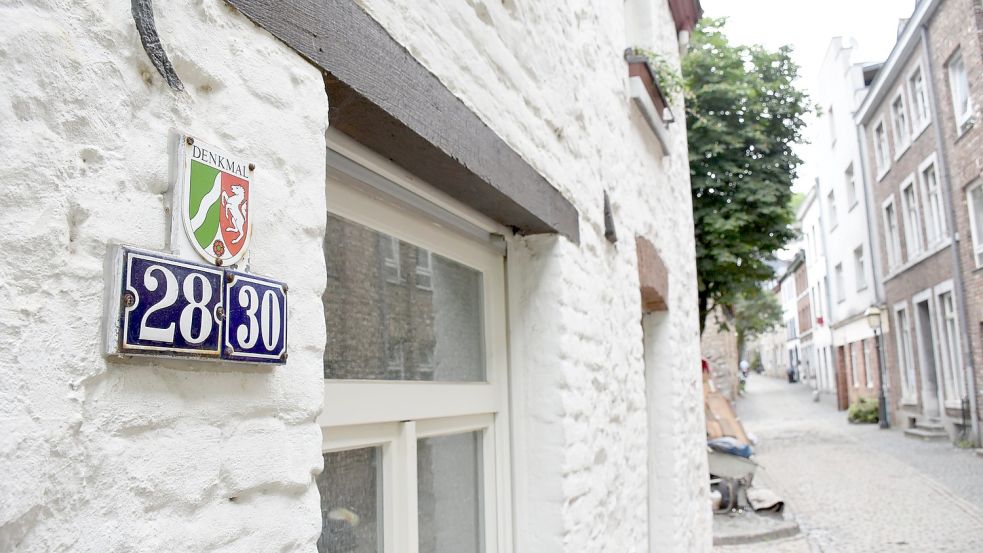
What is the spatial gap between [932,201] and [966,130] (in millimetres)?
Answer: 2582

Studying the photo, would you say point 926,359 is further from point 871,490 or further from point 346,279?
point 346,279

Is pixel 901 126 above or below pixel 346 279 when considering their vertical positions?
above

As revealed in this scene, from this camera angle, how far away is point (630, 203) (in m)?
4.11

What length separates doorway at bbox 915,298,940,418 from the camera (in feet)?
54.6

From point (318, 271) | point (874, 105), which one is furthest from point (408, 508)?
point (874, 105)

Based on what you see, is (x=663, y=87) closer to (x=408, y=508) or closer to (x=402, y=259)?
(x=402, y=259)

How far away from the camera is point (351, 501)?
183cm

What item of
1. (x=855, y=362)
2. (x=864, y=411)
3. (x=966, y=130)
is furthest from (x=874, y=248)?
(x=966, y=130)

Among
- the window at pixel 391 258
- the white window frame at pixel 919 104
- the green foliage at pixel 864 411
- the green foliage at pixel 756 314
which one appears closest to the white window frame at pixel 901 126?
the white window frame at pixel 919 104

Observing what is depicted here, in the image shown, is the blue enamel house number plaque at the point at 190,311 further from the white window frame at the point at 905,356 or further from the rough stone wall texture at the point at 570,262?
the white window frame at the point at 905,356

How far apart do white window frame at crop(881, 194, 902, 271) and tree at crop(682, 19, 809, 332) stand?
28.0 ft

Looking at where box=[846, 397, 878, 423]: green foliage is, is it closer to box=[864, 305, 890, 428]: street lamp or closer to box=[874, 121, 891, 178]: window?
box=[864, 305, 890, 428]: street lamp

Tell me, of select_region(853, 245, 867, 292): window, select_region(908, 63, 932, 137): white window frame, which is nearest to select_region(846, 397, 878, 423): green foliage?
select_region(853, 245, 867, 292): window

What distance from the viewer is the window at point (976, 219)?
44.2 ft
